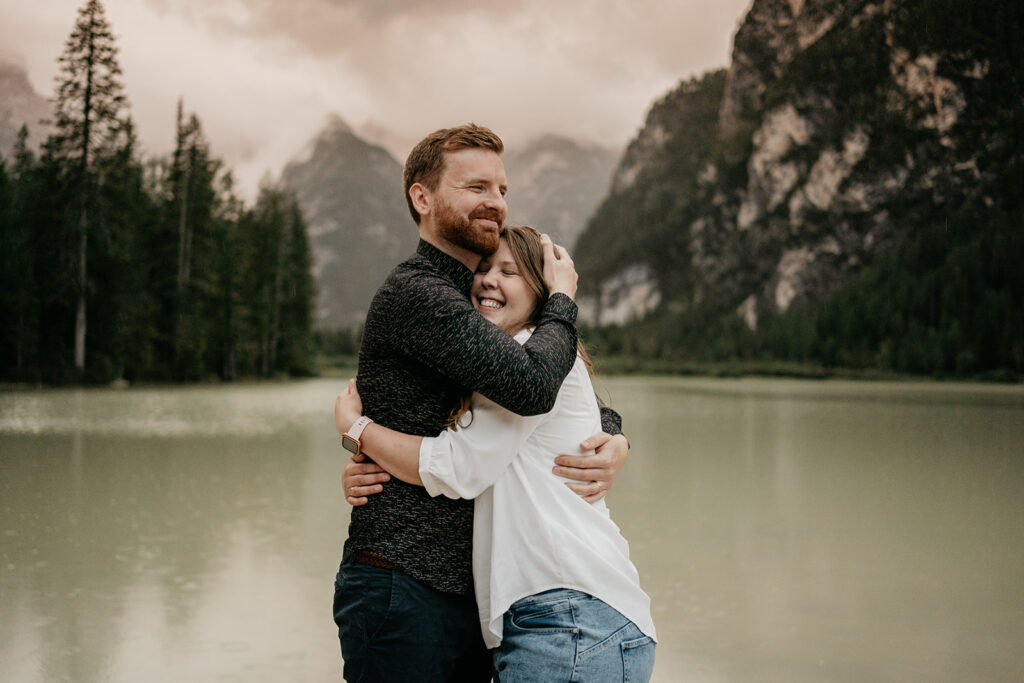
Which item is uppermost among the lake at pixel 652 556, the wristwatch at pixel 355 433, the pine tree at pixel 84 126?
the pine tree at pixel 84 126

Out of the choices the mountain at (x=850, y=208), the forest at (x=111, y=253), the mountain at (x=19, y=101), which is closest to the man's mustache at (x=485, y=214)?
the forest at (x=111, y=253)

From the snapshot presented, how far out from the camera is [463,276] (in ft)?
7.51

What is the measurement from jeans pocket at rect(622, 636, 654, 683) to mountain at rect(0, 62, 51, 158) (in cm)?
7086

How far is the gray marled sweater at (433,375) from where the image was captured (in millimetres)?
1923

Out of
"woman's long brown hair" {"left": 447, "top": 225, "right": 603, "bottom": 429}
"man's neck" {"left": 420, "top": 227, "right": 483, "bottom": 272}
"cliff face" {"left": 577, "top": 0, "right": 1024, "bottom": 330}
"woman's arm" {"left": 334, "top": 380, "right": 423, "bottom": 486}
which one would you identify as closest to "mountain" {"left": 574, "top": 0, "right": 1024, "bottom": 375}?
"cliff face" {"left": 577, "top": 0, "right": 1024, "bottom": 330}

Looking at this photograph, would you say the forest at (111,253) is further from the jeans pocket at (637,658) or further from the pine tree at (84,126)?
the jeans pocket at (637,658)

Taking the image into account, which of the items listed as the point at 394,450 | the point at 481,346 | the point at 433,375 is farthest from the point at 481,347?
the point at 394,450

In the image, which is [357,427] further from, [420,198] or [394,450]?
[420,198]

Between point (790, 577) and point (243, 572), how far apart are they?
4012 mm

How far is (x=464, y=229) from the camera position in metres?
2.19

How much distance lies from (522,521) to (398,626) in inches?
17.0

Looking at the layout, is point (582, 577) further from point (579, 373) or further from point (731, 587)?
point (731, 587)

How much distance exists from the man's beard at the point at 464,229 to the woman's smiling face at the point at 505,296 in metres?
0.07

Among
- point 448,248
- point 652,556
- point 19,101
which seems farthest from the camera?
point 19,101
